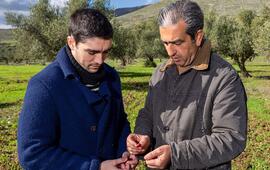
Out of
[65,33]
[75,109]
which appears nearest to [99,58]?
[75,109]

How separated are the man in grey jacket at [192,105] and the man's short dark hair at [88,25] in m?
0.59

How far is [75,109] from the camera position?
4156 millimetres

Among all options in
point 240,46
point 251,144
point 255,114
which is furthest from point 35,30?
point 251,144

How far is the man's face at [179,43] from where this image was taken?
13.4ft

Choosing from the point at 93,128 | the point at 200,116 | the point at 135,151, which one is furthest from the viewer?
the point at 135,151

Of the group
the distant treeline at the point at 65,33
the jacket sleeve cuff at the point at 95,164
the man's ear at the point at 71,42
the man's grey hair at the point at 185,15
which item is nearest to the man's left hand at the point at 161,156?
the jacket sleeve cuff at the point at 95,164

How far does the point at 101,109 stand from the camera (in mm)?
4367

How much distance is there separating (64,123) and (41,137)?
31 centimetres

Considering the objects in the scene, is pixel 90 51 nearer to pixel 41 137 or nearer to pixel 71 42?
pixel 71 42

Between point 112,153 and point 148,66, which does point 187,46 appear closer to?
point 112,153

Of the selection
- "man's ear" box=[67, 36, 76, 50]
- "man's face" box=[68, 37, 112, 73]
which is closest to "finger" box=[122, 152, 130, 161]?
"man's face" box=[68, 37, 112, 73]

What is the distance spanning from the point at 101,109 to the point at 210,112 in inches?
44.8

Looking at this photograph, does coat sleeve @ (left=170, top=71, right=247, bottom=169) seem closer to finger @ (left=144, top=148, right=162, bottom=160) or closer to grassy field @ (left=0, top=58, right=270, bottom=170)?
finger @ (left=144, top=148, right=162, bottom=160)

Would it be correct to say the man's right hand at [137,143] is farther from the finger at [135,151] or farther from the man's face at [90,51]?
the man's face at [90,51]
